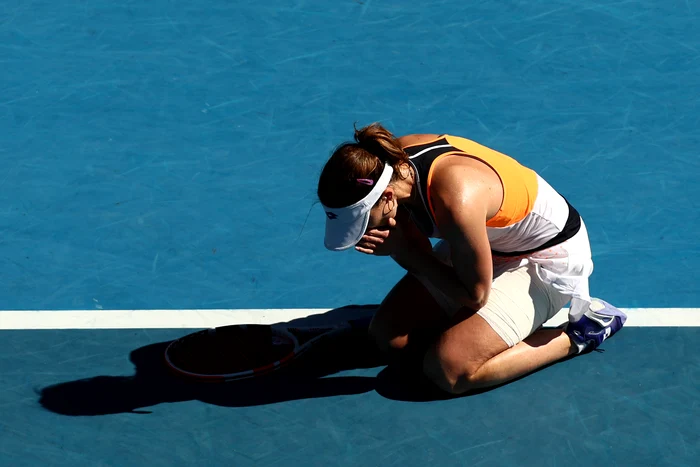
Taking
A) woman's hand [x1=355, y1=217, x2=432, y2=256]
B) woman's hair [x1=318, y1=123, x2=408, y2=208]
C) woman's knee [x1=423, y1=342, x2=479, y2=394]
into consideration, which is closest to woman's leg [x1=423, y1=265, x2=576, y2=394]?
woman's knee [x1=423, y1=342, x2=479, y2=394]

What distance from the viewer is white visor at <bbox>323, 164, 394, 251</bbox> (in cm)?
430

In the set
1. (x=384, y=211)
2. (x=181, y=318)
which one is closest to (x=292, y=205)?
(x=181, y=318)

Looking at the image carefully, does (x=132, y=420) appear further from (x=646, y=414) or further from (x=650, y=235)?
(x=650, y=235)

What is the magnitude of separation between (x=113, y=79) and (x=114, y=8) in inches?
48.3

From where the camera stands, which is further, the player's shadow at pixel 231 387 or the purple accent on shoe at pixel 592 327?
the purple accent on shoe at pixel 592 327

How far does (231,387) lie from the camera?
502 cm

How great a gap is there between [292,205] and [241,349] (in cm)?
154

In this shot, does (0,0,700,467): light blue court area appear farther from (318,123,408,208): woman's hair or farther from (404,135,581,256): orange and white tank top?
(318,123,408,208): woman's hair

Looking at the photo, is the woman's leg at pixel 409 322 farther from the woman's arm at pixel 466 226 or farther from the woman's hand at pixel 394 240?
the woman's arm at pixel 466 226

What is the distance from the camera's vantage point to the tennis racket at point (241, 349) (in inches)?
200

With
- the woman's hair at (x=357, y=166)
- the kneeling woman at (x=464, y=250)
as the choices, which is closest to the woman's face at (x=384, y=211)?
the kneeling woman at (x=464, y=250)

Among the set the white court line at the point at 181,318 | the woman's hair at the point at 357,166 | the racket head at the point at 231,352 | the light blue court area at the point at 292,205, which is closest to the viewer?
the woman's hair at the point at 357,166

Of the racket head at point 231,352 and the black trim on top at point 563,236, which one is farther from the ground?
the black trim on top at point 563,236

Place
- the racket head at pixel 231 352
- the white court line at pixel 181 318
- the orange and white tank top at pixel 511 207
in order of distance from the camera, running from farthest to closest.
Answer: the white court line at pixel 181 318
the racket head at pixel 231 352
the orange and white tank top at pixel 511 207
